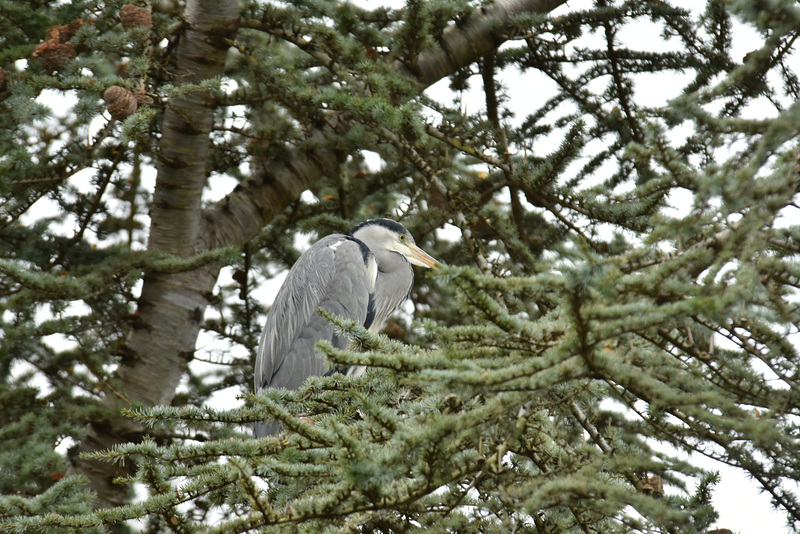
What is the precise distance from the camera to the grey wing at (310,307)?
3588mm

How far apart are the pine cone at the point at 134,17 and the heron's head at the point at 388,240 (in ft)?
5.39

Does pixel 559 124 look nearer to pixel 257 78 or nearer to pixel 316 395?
pixel 257 78

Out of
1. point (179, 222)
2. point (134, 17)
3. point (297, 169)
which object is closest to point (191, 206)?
point (179, 222)

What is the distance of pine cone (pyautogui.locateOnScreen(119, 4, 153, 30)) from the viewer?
3035 millimetres

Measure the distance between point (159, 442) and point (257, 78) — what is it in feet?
6.25

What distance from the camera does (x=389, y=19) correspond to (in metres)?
3.84

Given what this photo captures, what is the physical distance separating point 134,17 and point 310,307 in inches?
63.7

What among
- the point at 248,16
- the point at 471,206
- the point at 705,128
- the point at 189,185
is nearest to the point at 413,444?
the point at 705,128

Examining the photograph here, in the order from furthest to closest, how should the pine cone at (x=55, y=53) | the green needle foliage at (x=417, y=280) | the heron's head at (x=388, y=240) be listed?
the heron's head at (x=388, y=240)
the pine cone at (x=55, y=53)
the green needle foliage at (x=417, y=280)

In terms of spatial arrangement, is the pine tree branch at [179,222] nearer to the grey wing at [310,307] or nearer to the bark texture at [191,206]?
the bark texture at [191,206]

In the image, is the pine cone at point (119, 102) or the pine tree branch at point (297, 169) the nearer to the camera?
the pine cone at point (119, 102)

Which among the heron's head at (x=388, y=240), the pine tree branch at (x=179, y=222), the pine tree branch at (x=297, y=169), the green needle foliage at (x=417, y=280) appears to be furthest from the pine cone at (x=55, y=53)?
the heron's head at (x=388, y=240)

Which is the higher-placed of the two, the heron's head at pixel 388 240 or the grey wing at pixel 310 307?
the heron's head at pixel 388 240

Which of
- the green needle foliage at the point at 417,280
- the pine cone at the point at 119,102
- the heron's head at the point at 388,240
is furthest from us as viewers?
the heron's head at the point at 388,240
